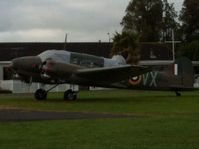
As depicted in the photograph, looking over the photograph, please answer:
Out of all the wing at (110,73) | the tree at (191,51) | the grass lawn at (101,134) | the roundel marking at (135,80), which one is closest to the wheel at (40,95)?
the wing at (110,73)

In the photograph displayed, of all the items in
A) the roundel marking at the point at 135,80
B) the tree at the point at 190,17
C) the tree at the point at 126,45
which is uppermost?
the tree at the point at 190,17

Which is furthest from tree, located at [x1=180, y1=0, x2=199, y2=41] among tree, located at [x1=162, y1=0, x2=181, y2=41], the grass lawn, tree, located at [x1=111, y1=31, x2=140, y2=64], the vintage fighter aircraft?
the grass lawn

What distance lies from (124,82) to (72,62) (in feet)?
14.0

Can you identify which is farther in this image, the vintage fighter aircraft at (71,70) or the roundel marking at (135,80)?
the roundel marking at (135,80)

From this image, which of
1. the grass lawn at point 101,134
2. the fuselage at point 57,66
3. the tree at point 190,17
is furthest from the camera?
the tree at point 190,17

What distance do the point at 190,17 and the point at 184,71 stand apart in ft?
221

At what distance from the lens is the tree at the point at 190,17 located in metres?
103

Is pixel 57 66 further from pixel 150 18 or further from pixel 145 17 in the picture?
pixel 150 18

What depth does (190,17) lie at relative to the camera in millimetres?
104875

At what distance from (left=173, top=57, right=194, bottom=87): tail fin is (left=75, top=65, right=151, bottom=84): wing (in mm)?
6796

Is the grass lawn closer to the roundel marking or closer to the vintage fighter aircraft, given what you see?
the vintage fighter aircraft

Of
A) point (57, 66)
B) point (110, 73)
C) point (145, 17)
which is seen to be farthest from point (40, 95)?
point (145, 17)

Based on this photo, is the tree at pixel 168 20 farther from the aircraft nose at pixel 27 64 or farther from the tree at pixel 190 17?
the aircraft nose at pixel 27 64

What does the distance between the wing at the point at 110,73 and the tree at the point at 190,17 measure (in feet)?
231
